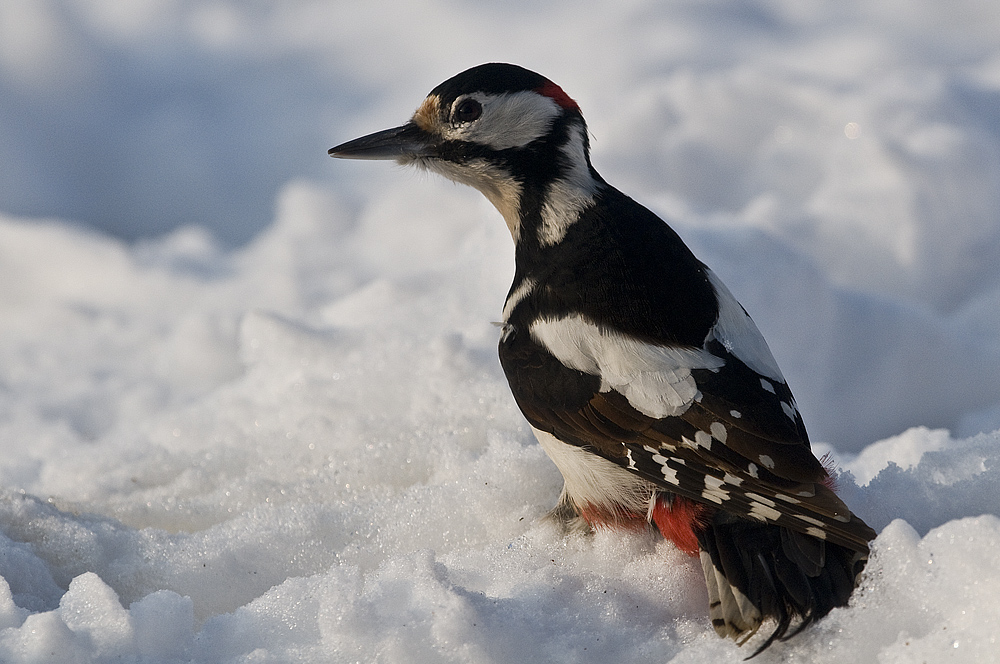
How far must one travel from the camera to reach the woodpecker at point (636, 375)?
156cm

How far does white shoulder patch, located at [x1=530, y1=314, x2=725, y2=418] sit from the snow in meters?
0.33

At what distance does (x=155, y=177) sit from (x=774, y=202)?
3844 mm

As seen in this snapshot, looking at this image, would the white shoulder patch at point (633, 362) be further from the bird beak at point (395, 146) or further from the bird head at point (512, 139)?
the bird beak at point (395, 146)

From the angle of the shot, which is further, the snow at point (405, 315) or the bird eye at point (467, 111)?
the bird eye at point (467, 111)

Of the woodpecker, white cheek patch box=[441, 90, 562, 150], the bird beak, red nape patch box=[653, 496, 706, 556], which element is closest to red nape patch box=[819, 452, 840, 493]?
the woodpecker

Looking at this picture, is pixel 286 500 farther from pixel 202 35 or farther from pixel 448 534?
pixel 202 35

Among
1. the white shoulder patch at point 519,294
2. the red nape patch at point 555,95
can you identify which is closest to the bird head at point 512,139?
the red nape patch at point 555,95

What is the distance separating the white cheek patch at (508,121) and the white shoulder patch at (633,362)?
463 mm

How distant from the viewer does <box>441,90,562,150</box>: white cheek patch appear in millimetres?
2078

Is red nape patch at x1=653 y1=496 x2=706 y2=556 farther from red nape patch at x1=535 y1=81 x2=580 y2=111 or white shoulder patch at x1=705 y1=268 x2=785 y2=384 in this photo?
red nape patch at x1=535 y1=81 x2=580 y2=111

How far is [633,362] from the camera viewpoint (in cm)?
178

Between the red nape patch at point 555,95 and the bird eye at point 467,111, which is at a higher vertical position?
the bird eye at point 467,111

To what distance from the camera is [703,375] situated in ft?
5.72

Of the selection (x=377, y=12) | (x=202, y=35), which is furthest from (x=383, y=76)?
(x=202, y=35)
